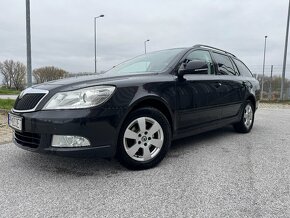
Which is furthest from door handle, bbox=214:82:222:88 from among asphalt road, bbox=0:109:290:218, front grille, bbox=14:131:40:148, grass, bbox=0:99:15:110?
grass, bbox=0:99:15:110

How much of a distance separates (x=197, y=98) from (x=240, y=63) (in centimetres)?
244

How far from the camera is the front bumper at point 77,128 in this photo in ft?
9.77

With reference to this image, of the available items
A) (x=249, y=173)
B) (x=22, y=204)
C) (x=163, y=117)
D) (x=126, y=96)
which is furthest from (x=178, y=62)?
(x=22, y=204)

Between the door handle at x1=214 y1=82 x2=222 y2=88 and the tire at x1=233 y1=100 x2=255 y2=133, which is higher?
the door handle at x1=214 y1=82 x2=222 y2=88

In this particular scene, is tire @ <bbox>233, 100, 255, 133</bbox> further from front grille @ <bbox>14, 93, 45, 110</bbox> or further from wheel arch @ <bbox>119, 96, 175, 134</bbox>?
front grille @ <bbox>14, 93, 45, 110</bbox>

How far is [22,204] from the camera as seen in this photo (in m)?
2.57

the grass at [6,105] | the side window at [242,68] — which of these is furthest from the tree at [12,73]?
the side window at [242,68]

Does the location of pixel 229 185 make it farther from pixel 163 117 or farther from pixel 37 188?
pixel 37 188

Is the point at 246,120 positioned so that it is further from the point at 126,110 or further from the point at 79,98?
the point at 79,98

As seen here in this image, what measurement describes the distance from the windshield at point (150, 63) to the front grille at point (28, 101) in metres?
1.15

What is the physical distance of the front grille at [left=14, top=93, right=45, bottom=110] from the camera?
3.21 m

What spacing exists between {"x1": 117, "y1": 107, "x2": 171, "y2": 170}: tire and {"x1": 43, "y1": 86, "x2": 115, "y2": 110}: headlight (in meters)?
0.40

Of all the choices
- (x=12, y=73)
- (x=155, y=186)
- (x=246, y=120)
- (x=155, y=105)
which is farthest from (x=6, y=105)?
(x=12, y=73)

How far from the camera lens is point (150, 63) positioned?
4.35m
